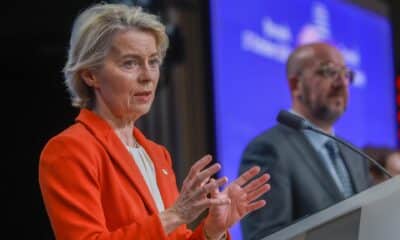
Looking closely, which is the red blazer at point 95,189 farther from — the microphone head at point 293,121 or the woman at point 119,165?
the microphone head at point 293,121

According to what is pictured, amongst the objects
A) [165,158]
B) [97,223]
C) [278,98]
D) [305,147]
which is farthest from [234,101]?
[97,223]

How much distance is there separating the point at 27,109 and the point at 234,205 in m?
2.56

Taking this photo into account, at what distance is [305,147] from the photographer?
3.44 m

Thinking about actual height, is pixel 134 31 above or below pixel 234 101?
above

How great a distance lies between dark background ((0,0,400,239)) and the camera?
4.49m

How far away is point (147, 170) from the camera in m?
2.29

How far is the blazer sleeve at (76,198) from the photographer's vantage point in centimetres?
200

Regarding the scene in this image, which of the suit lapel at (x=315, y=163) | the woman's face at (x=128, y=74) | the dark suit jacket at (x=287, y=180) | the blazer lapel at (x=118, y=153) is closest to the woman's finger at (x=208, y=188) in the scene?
→ the blazer lapel at (x=118, y=153)

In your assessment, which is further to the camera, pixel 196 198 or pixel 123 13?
pixel 123 13

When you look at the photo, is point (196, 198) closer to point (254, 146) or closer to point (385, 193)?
point (385, 193)

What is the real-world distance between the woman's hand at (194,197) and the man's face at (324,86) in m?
1.71

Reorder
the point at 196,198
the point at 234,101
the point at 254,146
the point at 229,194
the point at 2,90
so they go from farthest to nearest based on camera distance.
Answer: the point at 234,101, the point at 2,90, the point at 254,146, the point at 229,194, the point at 196,198

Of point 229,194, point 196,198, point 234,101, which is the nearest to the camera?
point 196,198

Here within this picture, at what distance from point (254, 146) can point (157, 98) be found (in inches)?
66.2
